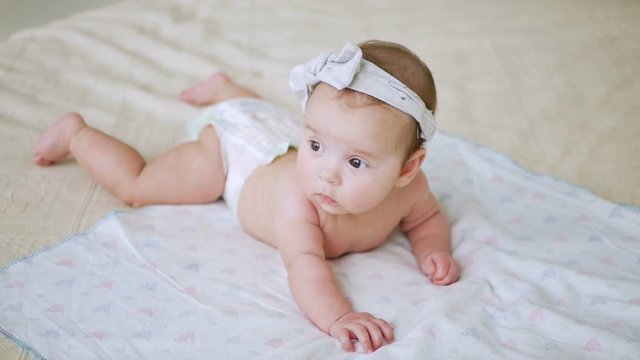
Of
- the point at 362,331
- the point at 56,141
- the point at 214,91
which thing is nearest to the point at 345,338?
the point at 362,331

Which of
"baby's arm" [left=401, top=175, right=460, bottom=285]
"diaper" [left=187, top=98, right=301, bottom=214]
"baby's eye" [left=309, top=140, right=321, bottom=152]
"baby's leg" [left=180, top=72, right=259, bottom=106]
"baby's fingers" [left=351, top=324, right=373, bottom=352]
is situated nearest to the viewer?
"baby's fingers" [left=351, top=324, right=373, bottom=352]

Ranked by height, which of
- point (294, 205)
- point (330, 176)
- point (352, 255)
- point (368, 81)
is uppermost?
point (368, 81)

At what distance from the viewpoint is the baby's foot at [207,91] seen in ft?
5.77

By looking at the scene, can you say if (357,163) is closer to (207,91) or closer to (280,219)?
(280,219)

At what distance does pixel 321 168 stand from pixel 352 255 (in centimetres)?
25

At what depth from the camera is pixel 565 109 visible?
1.83 metres

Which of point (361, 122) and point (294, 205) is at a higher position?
point (361, 122)

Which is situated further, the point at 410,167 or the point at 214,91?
the point at 214,91

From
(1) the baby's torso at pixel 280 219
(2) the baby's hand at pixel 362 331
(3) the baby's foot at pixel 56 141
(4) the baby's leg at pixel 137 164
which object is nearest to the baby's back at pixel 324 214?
(1) the baby's torso at pixel 280 219

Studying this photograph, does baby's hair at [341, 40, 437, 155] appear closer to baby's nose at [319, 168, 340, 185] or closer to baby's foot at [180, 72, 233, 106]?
baby's nose at [319, 168, 340, 185]

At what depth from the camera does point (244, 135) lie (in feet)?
4.75

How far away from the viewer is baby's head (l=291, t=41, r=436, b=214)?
1099 millimetres

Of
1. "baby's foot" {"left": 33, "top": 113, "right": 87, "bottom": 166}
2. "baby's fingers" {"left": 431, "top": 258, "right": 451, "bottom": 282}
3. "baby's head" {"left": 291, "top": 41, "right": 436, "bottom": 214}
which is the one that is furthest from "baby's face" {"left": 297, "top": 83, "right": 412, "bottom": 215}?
"baby's foot" {"left": 33, "top": 113, "right": 87, "bottom": 166}

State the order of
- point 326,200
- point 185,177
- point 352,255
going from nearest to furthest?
point 326,200 → point 352,255 → point 185,177
